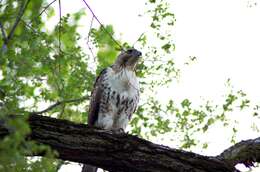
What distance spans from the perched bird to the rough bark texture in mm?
2555

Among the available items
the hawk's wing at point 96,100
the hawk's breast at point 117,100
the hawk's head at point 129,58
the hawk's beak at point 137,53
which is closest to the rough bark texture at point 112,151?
the hawk's breast at point 117,100

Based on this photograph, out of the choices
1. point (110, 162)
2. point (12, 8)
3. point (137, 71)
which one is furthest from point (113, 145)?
point (137, 71)

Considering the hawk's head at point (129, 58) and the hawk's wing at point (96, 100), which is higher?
the hawk's head at point (129, 58)

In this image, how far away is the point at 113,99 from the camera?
286 inches

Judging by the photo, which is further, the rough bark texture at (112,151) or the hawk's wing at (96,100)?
the hawk's wing at (96,100)

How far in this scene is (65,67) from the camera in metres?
7.47

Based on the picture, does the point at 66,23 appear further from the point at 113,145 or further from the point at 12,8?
the point at 113,145

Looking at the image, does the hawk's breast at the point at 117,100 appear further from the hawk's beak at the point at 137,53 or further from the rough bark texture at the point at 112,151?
the rough bark texture at the point at 112,151

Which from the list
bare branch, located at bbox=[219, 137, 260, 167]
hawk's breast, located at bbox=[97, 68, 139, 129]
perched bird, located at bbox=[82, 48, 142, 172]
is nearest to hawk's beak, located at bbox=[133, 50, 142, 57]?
perched bird, located at bbox=[82, 48, 142, 172]

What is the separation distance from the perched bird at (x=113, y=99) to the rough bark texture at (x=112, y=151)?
8.38 feet

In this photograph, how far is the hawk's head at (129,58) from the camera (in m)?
7.76

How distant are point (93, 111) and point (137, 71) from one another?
1.27 m

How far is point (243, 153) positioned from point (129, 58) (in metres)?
3.16

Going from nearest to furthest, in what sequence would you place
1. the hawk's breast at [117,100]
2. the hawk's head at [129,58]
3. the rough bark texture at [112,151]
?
1. the rough bark texture at [112,151]
2. the hawk's breast at [117,100]
3. the hawk's head at [129,58]
